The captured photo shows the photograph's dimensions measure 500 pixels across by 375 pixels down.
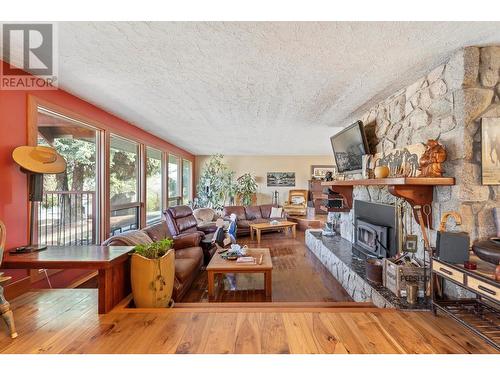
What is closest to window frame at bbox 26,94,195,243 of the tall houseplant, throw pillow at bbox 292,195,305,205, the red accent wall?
the red accent wall

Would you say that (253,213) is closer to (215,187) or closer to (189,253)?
(215,187)

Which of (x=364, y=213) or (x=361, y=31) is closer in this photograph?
(x=361, y=31)

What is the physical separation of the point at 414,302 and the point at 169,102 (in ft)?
10.7

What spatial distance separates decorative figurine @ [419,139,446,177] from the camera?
1846 millimetres

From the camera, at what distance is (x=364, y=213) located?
132 inches

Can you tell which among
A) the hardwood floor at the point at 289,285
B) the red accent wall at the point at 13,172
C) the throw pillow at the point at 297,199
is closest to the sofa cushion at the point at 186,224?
the hardwood floor at the point at 289,285

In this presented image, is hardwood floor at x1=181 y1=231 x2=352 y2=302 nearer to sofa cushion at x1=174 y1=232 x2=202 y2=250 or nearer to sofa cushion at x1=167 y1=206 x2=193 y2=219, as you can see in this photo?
sofa cushion at x1=174 y1=232 x2=202 y2=250

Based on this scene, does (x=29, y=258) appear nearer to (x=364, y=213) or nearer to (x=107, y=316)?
(x=107, y=316)

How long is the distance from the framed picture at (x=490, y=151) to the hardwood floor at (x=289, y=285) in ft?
5.75

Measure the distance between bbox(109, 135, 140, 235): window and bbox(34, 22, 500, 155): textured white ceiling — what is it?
808 millimetres

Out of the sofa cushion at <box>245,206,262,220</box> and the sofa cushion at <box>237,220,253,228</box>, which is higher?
the sofa cushion at <box>245,206,262,220</box>

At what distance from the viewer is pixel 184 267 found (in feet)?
9.01

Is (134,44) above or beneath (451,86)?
above

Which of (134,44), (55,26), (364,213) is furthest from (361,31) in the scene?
(364,213)
